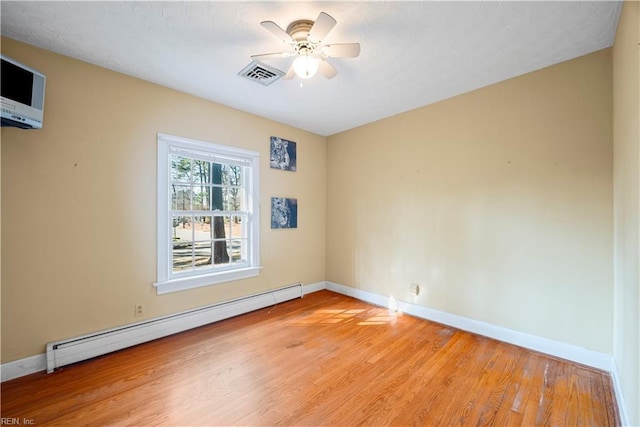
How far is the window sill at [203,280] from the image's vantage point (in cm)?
285

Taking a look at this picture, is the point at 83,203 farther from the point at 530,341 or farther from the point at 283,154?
the point at 530,341

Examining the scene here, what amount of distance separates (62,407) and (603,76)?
192 inches

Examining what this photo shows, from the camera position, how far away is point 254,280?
3.64 m

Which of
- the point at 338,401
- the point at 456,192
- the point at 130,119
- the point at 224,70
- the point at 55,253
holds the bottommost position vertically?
the point at 338,401

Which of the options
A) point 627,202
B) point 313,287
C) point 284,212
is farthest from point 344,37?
point 313,287

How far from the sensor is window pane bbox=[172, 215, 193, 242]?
303cm

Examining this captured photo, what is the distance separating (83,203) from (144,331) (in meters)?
1.38

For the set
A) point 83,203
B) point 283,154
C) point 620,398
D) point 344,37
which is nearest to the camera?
point 620,398

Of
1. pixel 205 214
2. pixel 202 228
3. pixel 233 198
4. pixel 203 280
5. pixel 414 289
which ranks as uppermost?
pixel 233 198

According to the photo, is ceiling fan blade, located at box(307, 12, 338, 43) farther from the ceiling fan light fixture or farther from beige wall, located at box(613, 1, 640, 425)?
beige wall, located at box(613, 1, 640, 425)

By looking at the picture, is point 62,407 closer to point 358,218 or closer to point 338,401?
point 338,401

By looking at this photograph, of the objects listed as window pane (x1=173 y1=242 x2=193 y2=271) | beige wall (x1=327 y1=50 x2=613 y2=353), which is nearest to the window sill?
window pane (x1=173 y1=242 x2=193 y2=271)

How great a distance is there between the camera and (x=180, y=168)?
3.07 metres

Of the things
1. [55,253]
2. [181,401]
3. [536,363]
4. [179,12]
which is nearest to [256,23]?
[179,12]
